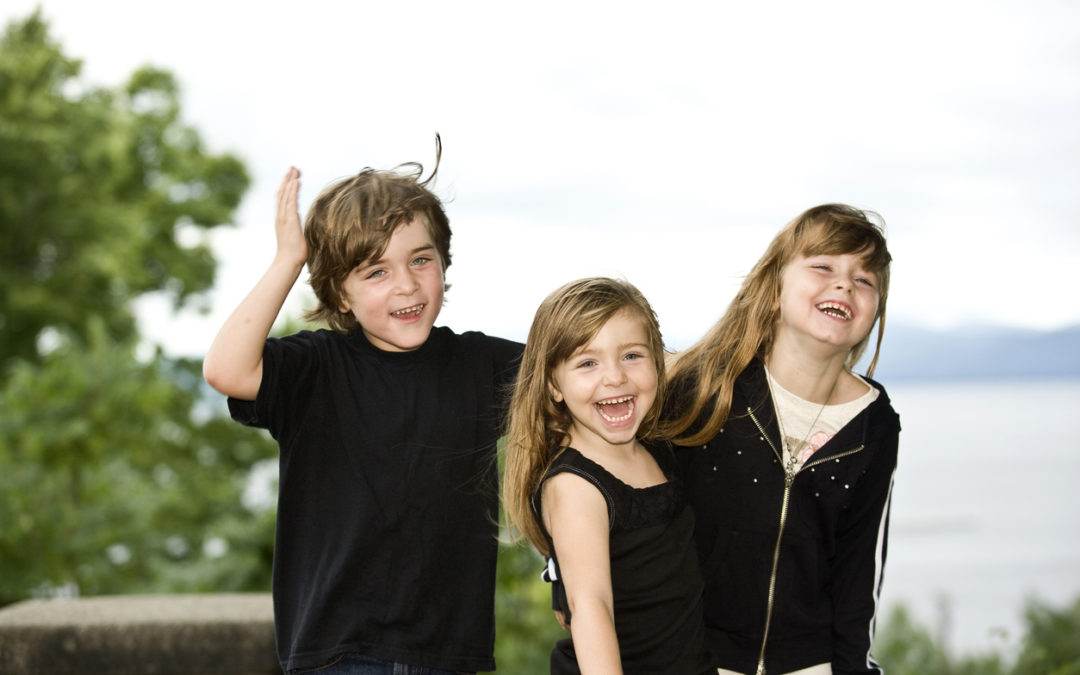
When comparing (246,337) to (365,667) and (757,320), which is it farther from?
(757,320)

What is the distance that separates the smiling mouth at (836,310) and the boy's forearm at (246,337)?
113 cm

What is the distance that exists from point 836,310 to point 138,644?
2.05 meters

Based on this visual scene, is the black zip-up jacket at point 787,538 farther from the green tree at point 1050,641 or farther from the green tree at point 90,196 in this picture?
the green tree at point 90,196

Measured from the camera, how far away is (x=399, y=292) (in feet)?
6.75

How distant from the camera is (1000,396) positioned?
151 feet

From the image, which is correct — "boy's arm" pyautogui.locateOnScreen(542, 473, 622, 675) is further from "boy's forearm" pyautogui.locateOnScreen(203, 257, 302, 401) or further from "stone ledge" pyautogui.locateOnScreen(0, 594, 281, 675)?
"stone ledge" pyautogui.locateOnScreen(0, 594, 281, 675)

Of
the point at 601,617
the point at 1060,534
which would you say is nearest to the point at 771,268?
the point at 601,617

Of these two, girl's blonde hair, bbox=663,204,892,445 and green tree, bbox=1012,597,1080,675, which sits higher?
girl's blonde hair, bbox=663,204,892,445

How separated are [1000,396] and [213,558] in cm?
4579

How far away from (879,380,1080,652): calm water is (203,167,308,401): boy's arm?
2803mm

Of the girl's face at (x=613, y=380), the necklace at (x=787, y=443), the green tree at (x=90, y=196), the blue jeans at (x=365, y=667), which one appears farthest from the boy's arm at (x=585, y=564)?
the green tree at (x=90, y=196)

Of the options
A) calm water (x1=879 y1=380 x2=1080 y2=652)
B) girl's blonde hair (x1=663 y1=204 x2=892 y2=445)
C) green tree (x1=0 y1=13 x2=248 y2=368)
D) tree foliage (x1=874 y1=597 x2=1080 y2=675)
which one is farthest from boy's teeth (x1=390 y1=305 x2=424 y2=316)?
green tree (x1=0 y1=13 x2=248 y2=368)

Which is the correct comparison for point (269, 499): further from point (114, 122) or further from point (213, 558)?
point (114, 122)

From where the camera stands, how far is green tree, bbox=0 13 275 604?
5.67 m
